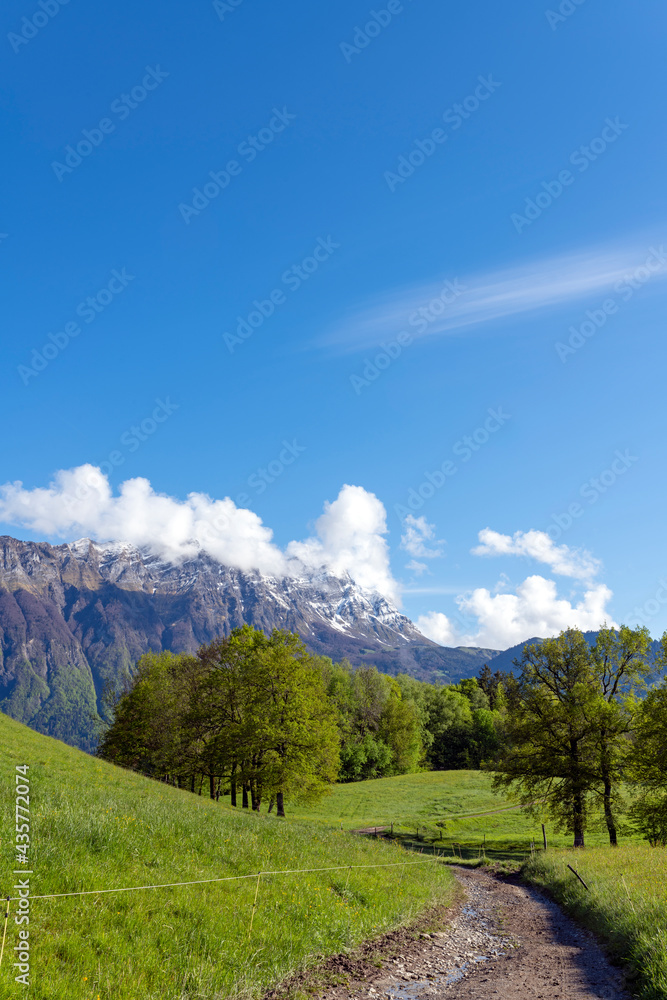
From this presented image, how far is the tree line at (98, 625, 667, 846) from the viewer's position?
38094 millimetres

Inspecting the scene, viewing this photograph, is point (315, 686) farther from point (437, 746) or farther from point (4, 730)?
point (437, 746)

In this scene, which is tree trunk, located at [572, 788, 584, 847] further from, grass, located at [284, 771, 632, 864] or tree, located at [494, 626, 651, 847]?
grass, located at [284, 771, 632, 864]

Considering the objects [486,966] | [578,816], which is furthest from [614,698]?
[486,966]

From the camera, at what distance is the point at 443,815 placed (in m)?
61.1

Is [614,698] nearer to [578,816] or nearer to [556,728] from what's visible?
[556,728]

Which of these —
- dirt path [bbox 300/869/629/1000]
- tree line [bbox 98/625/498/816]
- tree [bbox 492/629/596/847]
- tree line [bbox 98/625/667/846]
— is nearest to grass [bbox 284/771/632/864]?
tree [bbox 492/629/596/847]

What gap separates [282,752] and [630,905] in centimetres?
3891

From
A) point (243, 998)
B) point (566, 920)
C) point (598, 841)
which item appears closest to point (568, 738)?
point (598, 841)

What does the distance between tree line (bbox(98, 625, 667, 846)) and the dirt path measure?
852 inches

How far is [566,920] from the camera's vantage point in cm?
1964

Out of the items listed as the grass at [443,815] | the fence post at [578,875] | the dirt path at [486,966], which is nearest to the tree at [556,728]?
the grass at [443,815]

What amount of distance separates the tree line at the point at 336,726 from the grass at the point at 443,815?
437 cm

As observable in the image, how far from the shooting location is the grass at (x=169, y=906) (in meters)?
8.66

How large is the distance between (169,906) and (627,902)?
13.2m
